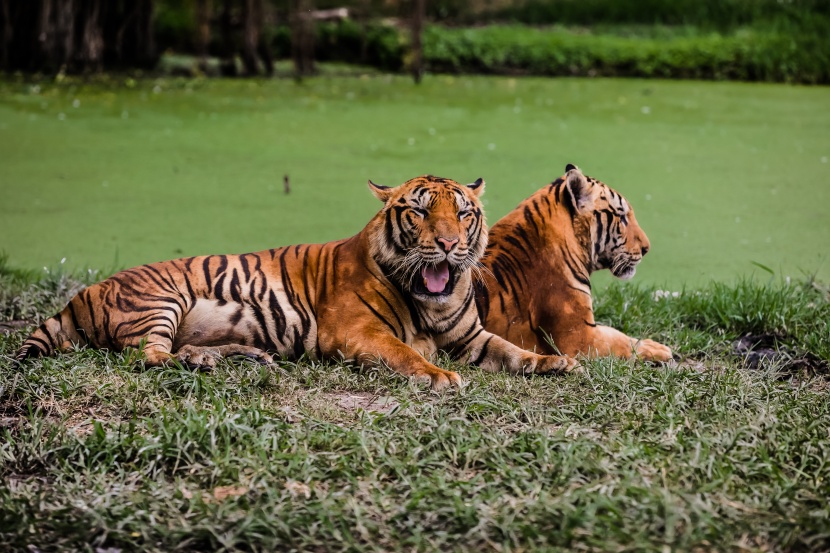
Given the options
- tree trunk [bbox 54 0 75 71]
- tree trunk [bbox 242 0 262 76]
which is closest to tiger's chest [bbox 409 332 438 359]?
tree trunk [bbox 242 0 262 76]

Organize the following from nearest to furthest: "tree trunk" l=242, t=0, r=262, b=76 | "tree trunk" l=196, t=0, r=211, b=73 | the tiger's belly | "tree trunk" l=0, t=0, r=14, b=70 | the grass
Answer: the grass → the tiger's belly → "tree trunk" l=242, t=0, r=262, b=76 → "tree trunk" l=196, t=0, r=211, b=73 → "tree trunk" l=0, t=0, r=14, b=70

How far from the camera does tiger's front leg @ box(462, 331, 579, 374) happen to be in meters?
4.24

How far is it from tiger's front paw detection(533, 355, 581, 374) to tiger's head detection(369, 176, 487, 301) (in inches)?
17.4

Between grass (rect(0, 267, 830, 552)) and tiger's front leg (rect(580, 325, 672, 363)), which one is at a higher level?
tiger's front leg (rect(580, 325, 672, 363))

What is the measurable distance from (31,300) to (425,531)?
2943mm

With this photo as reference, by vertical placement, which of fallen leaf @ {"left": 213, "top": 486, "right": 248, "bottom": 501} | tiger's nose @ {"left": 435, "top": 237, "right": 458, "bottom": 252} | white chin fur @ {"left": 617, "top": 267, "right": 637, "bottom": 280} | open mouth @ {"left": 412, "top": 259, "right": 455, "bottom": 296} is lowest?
fallen leaf @ {"left": 213, "top": 486, "right": 248, "bottom": 501}

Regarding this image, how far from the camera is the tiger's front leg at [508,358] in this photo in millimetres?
4242

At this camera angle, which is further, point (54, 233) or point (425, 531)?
point (54, 233)

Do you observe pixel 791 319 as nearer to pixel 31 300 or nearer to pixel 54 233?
pixel 31 300

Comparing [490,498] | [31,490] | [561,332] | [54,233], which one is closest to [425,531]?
[490,498]

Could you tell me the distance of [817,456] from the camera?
11.2ft

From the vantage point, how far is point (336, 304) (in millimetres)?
4332

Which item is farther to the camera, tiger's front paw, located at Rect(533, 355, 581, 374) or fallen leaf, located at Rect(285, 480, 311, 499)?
tiger's front paw, located at Rect(533, 355, 581, 374)

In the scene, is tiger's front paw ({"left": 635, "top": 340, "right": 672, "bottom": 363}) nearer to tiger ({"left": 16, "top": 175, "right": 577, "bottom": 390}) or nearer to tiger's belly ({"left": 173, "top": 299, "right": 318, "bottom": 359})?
tiger ({"left": 16, "top": 175, "right": 577, "bottom": 390})
